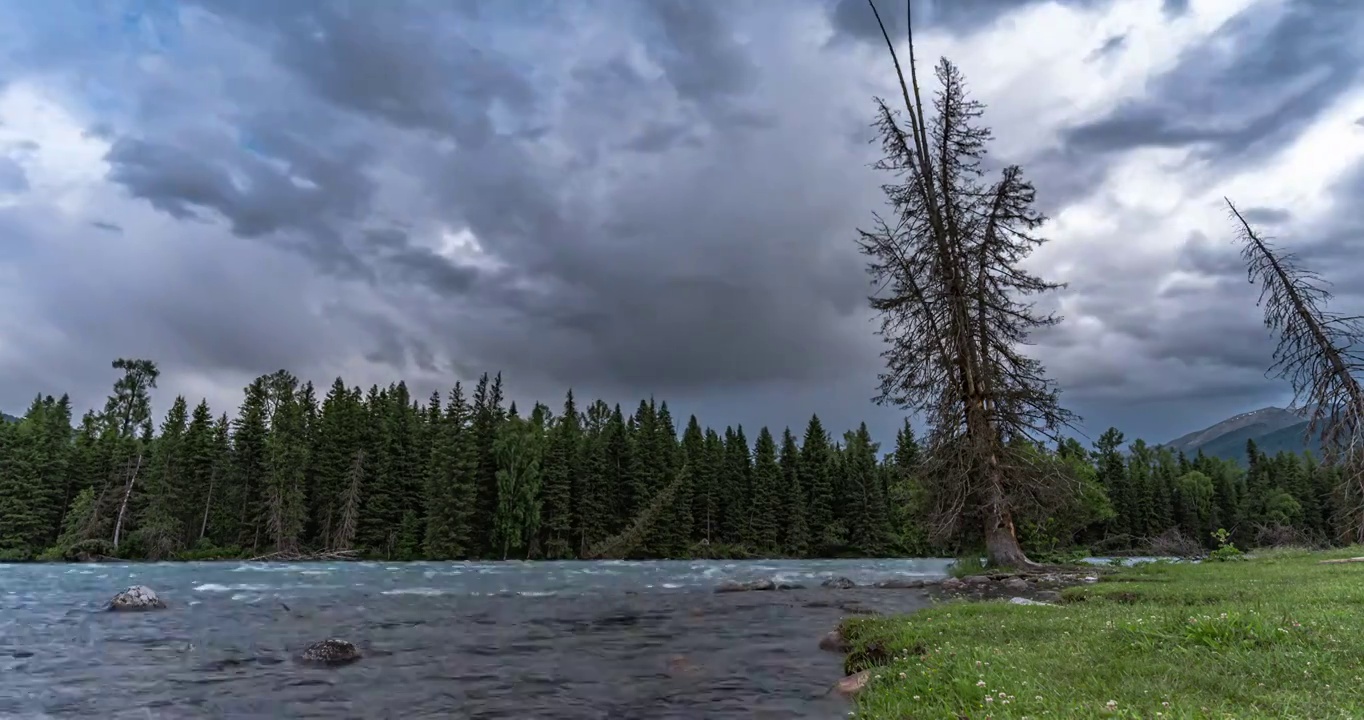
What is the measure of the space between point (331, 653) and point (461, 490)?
234ft

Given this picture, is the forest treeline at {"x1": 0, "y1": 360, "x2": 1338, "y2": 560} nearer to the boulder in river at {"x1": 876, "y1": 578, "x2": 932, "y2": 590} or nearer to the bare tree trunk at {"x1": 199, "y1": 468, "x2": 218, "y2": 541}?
the bare tree trunk at {"x1": 199, "y1": 468, "x2": 218, "y2": 541}

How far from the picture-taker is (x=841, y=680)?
426 inches

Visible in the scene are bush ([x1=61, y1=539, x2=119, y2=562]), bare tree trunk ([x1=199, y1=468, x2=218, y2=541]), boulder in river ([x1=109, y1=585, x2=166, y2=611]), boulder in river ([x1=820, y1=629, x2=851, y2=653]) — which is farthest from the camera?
bare tree trunk ([x1=199, y1=468, x2=218, y2=541])

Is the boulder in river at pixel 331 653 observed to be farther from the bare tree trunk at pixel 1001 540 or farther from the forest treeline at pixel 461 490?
the forest treeline at pixel 461 490

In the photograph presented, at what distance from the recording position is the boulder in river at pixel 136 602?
21.9 m

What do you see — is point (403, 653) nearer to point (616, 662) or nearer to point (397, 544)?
point (616, 662)

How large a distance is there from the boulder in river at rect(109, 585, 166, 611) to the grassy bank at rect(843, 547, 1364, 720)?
22.5m

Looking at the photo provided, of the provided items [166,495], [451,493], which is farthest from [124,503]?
[451,493]

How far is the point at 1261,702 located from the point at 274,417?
94.5m

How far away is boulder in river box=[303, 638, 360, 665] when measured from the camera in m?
13.5

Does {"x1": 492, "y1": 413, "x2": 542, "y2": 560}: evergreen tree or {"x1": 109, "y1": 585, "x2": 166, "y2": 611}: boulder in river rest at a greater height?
{"x1": 492, "y1": 413, "x2": 542, "y2": 560}: evergreen tree

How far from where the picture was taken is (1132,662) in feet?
23.9

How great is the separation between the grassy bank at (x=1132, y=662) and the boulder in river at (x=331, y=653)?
963 centimetres

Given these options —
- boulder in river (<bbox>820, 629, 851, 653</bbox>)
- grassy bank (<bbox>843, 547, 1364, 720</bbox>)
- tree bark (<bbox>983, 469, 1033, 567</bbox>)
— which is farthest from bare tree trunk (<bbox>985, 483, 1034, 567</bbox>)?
boulder in river (<bbox>820, 629, 851, 653</bbox>)
